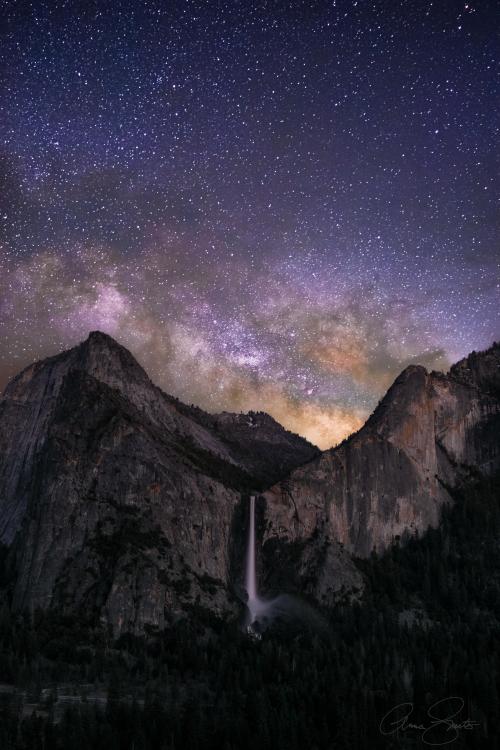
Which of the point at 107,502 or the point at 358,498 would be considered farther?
the point at 358,498

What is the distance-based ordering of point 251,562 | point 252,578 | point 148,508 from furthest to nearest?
1. point 251,562
2. point 252,578
3. point 148,508

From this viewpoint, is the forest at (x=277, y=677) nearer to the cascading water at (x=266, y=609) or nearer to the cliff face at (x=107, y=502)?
the cascading water at (x=266, y=609)

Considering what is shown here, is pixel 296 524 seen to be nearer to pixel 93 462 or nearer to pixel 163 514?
pixel 163 514

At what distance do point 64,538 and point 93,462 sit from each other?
62.4 feet

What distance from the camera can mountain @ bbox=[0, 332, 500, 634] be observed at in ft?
460

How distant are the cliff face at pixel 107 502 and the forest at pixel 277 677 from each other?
6.02 meters

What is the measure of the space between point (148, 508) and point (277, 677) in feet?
167

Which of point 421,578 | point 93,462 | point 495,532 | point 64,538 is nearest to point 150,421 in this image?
point 93,462

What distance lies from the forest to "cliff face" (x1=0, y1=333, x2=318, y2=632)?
6021mm

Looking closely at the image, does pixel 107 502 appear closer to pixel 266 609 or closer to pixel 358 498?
pixel 266 609

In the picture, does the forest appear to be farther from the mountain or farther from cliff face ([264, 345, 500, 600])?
cliff face ([264, 345, 500, 600])

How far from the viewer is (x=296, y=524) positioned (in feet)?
576

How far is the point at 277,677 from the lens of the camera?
118 metres
